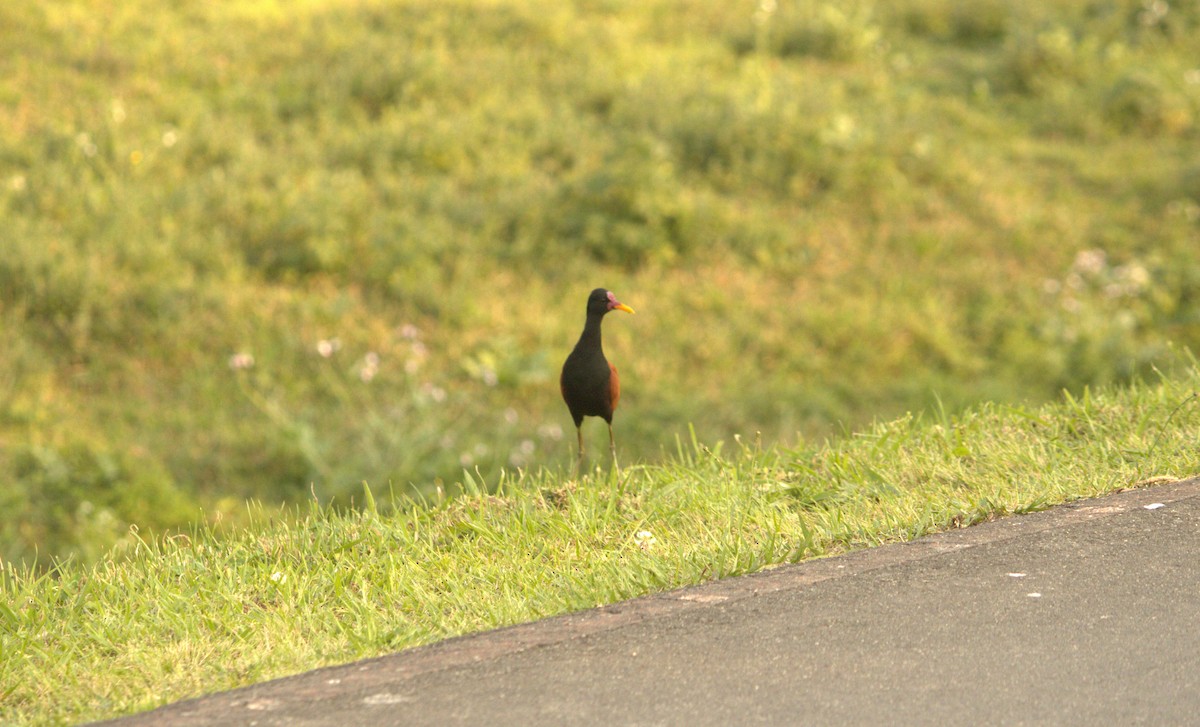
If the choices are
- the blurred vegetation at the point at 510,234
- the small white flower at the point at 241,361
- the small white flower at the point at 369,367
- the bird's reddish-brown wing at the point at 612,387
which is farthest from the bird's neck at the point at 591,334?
the small white flower at the point at 241,361

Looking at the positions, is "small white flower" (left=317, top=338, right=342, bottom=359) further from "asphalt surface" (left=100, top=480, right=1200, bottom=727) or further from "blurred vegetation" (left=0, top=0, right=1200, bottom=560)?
"asphalt surface" (left=100, top=480, right=1200, bottom=727)

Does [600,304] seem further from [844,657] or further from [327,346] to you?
[327,346]

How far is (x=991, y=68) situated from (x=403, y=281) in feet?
29.6

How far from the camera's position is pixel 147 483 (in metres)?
9.83

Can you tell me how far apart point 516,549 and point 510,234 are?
9340mm

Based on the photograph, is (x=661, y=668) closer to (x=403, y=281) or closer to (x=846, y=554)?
(x=846, y=554)

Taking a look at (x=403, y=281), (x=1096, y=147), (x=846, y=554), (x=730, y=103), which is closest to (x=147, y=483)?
(x=403, y=281)

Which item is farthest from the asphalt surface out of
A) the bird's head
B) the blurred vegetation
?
the blurred vegetation

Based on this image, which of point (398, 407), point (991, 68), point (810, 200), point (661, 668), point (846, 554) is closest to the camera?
point (661, 668)

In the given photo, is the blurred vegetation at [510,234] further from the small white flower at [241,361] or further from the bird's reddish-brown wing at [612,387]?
the bird's reddish-brown wing at [612,387]

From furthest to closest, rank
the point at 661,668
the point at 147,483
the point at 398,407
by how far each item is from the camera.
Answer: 1. the point at 398,407
2. the point at 147,483
3. the point at 661,668

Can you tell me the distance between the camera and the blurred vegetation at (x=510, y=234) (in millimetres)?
10828

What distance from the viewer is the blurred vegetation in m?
10.8

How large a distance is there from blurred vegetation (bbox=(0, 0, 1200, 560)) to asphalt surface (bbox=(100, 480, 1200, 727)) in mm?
5738
